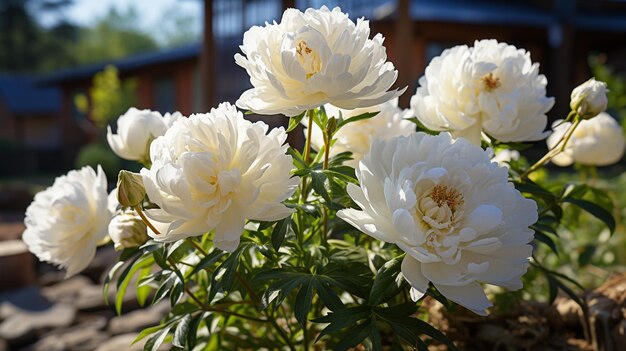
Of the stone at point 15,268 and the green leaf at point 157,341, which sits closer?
the green leaf at point 157,341

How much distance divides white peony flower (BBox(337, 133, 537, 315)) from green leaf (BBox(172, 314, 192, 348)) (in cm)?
41

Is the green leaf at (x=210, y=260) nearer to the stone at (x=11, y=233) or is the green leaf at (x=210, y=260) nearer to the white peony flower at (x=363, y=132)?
the white peony flower at (x=363, y=132)

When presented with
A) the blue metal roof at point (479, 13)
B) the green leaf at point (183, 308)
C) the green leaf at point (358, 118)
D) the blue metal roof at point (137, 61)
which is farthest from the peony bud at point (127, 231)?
the blue metal roof at point (137, 61)

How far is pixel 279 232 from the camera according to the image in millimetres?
932

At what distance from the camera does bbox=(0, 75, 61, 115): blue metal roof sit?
23.8m

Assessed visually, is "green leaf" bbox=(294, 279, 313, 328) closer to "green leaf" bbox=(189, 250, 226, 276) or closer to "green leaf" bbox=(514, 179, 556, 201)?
"green leaf" bbox=(189, 250, 226, 276)

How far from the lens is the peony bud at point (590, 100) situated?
1.07 m

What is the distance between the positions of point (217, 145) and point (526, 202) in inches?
16.3

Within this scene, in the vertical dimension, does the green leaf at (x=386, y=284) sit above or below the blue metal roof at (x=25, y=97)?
above

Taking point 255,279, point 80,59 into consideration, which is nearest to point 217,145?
point 255,279

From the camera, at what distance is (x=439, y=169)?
2.67 ft

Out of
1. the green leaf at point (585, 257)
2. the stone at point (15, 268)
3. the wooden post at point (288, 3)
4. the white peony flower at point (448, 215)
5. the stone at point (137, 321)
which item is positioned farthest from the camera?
the wooden post at point (288, 3)

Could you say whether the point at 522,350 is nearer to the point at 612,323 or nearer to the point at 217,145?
the point at 612,323

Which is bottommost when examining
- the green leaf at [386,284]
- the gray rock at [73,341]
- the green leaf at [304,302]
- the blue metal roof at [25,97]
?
the blue metal roof at [25,97]
